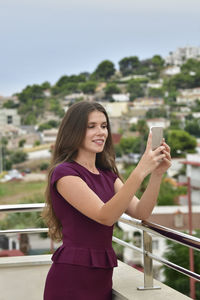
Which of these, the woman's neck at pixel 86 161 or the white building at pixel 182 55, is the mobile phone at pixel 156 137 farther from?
the white building at pixel 182 55

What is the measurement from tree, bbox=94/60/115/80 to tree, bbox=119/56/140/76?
271 cm

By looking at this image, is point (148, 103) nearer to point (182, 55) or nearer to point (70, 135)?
point (182, 55)

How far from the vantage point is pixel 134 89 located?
84500mm

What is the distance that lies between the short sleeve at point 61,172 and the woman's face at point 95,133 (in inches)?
3.4

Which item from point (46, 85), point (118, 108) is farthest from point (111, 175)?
point (46, 85)

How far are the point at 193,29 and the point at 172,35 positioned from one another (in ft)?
16.5

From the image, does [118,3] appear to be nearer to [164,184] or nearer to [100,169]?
[164,184]

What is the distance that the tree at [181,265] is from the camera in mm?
15422

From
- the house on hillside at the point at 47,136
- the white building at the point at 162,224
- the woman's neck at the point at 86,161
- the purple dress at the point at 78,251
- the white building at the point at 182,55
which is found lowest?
the white building at the point at 162,224

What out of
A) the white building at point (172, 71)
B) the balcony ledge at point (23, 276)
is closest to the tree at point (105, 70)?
the white building at point (172, 71)

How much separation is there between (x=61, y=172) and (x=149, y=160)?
24cm

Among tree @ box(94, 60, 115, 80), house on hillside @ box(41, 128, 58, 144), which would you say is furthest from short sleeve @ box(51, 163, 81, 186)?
tree @ box(94, 60, 115, 80)

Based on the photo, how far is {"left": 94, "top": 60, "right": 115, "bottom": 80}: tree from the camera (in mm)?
94000

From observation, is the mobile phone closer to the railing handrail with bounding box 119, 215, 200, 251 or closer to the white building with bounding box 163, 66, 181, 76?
the railing handrail with bounding box 119, 215, 200, 251
